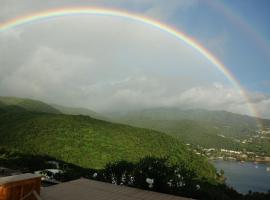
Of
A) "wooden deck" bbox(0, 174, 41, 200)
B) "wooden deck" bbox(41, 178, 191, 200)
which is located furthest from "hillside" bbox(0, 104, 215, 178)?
"wooden deck" bbox(0, 174, 41, 200)

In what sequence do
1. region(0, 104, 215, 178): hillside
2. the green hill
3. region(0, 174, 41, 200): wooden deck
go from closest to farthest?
region(0, 174, 41, 200): wooden deck, region(0, 104, 215, 178): hillside, the green hill

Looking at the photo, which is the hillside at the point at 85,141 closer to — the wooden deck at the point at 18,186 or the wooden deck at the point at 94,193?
the wooden deck at the point at 94,193

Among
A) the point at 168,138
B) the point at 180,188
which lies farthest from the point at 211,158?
the point at 180,188

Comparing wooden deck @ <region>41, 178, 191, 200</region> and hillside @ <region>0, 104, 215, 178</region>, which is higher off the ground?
hillside @ <region>0, 104, 215, 178</region>

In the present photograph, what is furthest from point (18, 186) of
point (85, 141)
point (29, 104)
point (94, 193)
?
point (29, 104)

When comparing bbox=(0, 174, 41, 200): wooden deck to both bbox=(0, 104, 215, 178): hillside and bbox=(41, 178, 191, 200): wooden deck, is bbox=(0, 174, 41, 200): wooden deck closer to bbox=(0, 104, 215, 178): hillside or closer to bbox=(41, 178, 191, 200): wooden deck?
bbox=(41, 178, 191, 200): wooden deck

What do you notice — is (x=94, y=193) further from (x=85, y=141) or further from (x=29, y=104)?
(x=29, y=104)

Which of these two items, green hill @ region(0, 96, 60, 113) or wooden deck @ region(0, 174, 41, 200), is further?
green hill @ region(0, 96, 60, 113)
